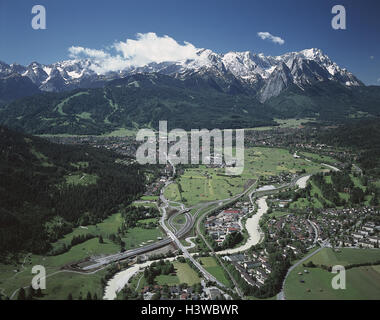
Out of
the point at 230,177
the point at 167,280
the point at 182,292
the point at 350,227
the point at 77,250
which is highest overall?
the point at 230,177

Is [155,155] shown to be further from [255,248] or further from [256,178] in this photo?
[255,248]

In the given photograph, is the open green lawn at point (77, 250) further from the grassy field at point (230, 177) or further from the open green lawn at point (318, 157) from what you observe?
the open green lawn at point (318, 157)

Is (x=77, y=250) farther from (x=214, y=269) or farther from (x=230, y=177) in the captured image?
(x=230, y=177)

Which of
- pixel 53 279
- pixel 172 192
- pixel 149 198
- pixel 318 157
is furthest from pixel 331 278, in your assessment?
pixel 318 157

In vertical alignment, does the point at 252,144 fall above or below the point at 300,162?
above

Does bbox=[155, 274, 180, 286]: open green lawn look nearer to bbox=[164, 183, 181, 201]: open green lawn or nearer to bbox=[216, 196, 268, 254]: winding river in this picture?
bbox=[216, 196, 268, 254]: winding river
